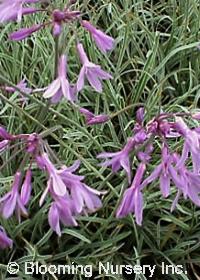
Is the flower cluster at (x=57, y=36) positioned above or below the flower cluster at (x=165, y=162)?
above

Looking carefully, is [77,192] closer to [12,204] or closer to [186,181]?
[12,204]

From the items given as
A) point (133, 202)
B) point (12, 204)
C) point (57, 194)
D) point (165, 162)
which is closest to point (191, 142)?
point (165, 162)

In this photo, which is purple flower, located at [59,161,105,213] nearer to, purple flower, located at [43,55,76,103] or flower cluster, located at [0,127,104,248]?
flower cluster, located at [0,127,104,248]

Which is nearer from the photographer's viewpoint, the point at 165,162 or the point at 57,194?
the point at 57,194

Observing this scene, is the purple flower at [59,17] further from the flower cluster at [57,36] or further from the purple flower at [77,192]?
the purple flower at [77,192]

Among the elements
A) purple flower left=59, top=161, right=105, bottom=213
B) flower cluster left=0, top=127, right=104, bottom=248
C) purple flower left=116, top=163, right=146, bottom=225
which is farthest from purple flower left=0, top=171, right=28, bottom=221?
purple flower left=116, top=163, right=146, bottom=225

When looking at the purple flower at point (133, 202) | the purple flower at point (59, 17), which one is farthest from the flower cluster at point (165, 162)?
the purple flower at point (59, 17)

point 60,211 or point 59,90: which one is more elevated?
point 59,90

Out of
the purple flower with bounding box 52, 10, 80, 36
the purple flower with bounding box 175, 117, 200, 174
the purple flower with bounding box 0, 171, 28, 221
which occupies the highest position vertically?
the purple flower with bounding box 52, 10, 80, 36

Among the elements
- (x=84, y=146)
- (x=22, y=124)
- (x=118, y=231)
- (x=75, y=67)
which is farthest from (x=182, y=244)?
(x=75, y=67)

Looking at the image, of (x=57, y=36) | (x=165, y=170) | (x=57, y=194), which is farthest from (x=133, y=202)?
(x=57, y=36)

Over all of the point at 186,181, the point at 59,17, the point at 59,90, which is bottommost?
the point at 186,181
